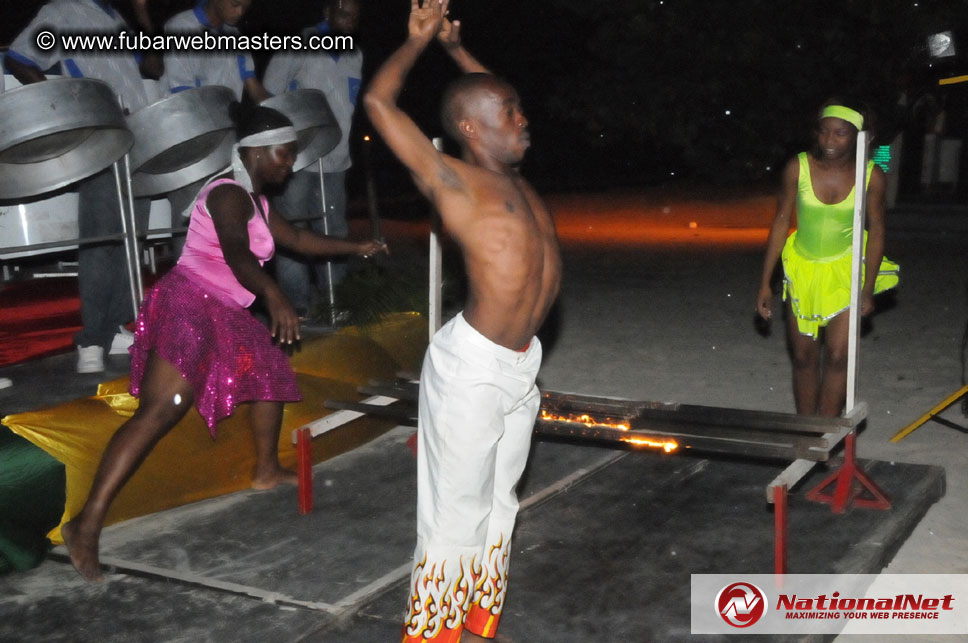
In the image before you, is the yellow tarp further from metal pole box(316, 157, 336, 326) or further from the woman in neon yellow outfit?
the woman in neon yellow outfit

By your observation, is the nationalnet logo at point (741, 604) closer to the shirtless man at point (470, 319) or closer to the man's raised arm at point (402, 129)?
the shirtless man at point (470, 319)

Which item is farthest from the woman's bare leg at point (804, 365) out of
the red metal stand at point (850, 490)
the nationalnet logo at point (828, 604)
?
the nationalnet logo at point (828, 604)

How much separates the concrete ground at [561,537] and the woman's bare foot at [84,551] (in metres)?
0.05

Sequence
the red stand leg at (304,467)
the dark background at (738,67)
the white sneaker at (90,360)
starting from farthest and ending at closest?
the dark background at (738,67) < the white sneaker at (90,360) < the red stand leg at (304,467)

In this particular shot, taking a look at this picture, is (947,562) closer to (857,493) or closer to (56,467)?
(857,493)

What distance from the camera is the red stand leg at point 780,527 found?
3363 millimetres

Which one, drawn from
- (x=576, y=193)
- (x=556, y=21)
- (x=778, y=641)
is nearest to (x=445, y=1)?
(x=778, y=641)

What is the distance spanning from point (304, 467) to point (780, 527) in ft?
6.33

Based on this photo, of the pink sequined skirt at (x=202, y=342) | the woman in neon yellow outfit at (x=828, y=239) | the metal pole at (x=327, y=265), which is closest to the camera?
the pink sequined skirt at (x=202, y=342)

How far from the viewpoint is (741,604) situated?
3383mm

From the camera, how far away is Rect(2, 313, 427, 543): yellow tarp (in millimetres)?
3924

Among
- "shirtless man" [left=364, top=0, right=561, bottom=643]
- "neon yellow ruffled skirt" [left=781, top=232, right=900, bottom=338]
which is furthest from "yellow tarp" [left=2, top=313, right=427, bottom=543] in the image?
"neon yellow ruffled skirt" [left=781, top=232, right=900, bottom=338]

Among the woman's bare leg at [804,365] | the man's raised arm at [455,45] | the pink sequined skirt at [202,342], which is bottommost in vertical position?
the woman's bare leg at [804,365]

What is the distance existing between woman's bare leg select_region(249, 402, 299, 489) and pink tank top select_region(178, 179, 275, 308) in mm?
602
